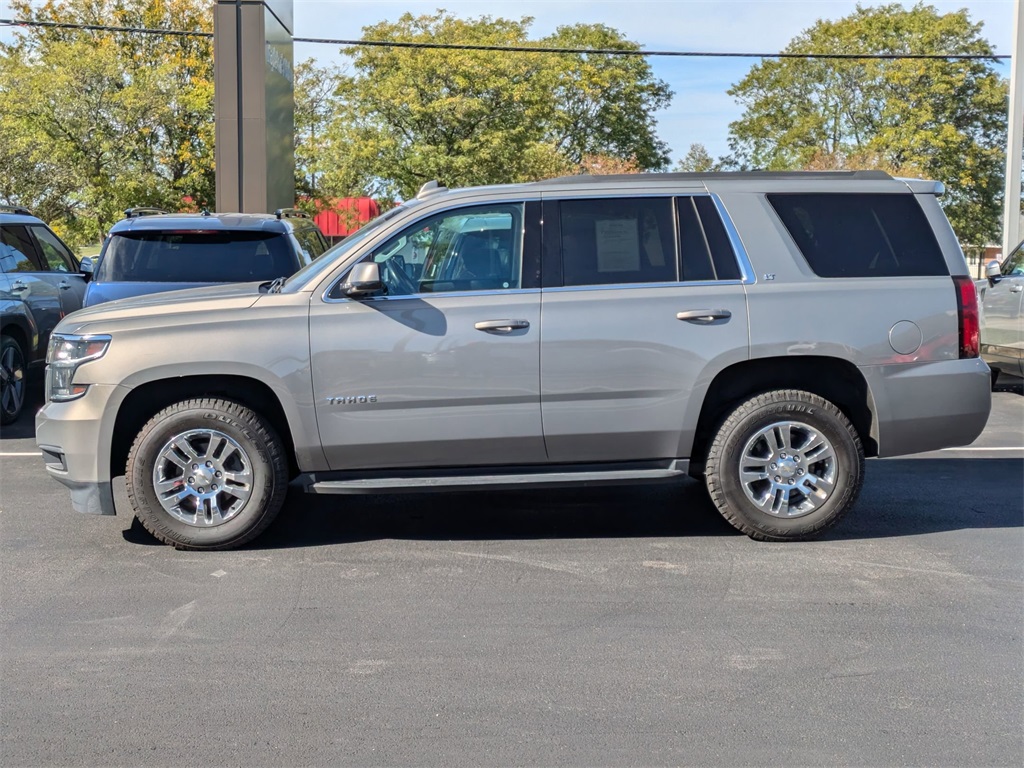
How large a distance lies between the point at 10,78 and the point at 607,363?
23.8 m

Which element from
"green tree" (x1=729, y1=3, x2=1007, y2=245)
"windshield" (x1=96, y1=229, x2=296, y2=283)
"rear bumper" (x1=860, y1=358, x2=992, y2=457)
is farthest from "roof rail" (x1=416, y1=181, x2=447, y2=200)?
"green tree" (x1=729, y1=3, x2=1007, y2=245)

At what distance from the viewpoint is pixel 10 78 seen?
25.8m

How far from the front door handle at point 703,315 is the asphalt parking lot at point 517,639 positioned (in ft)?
4.01

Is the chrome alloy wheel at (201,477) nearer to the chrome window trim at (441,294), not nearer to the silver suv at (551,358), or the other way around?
the silver suv at (551,358)

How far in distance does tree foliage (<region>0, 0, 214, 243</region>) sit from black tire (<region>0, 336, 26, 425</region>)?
17049 mm

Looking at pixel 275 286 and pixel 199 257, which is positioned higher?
pixel 199 257

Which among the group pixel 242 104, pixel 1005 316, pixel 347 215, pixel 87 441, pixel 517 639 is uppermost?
pixel 347 215

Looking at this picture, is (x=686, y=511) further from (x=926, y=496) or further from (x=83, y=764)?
(x=83, y=764)

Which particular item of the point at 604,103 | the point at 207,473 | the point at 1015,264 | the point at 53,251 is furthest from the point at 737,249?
the point at 604,103

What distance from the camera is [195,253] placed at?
30.7 ft

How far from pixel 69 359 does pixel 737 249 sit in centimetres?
359

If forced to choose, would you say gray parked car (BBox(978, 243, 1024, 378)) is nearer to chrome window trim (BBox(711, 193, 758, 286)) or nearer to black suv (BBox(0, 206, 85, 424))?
chrome window trim (BBox(711, 193, 758, 286))

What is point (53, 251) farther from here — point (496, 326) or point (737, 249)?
point (737, 249)

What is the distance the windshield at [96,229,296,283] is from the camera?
9.30 meters
